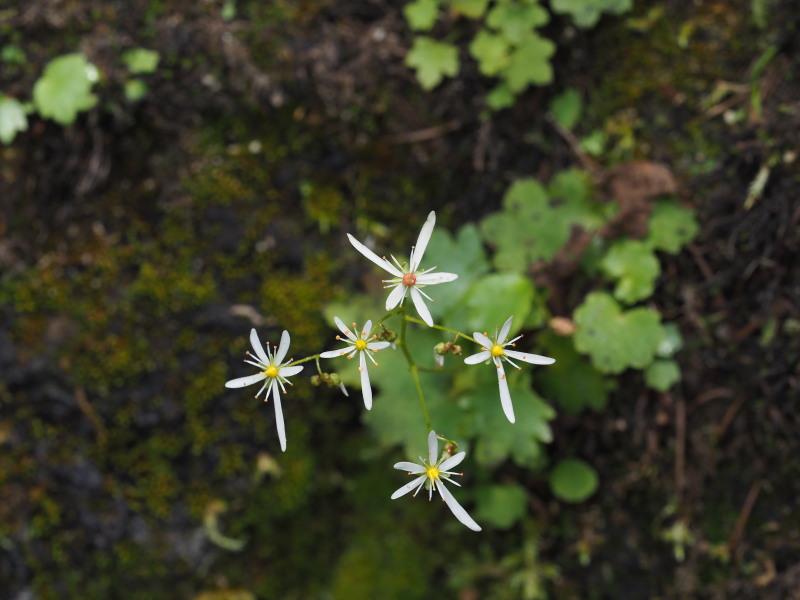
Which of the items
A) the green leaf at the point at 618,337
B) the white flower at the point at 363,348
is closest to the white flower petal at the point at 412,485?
the white flower at the point at 363,348

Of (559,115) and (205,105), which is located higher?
(205,105)

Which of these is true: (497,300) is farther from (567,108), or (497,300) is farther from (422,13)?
(422,13)

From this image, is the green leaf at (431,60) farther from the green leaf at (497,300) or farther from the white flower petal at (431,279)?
the white flower petal at (431,279)

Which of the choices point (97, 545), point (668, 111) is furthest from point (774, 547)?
point (97, 545)

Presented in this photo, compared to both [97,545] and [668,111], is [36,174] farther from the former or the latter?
[668,111]

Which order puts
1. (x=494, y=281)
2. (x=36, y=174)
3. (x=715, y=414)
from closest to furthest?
(x=494, y=281) < (x=715, y=414) < (x=36, y=174)

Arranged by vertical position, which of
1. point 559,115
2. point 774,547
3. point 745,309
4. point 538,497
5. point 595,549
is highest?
point 559,115
